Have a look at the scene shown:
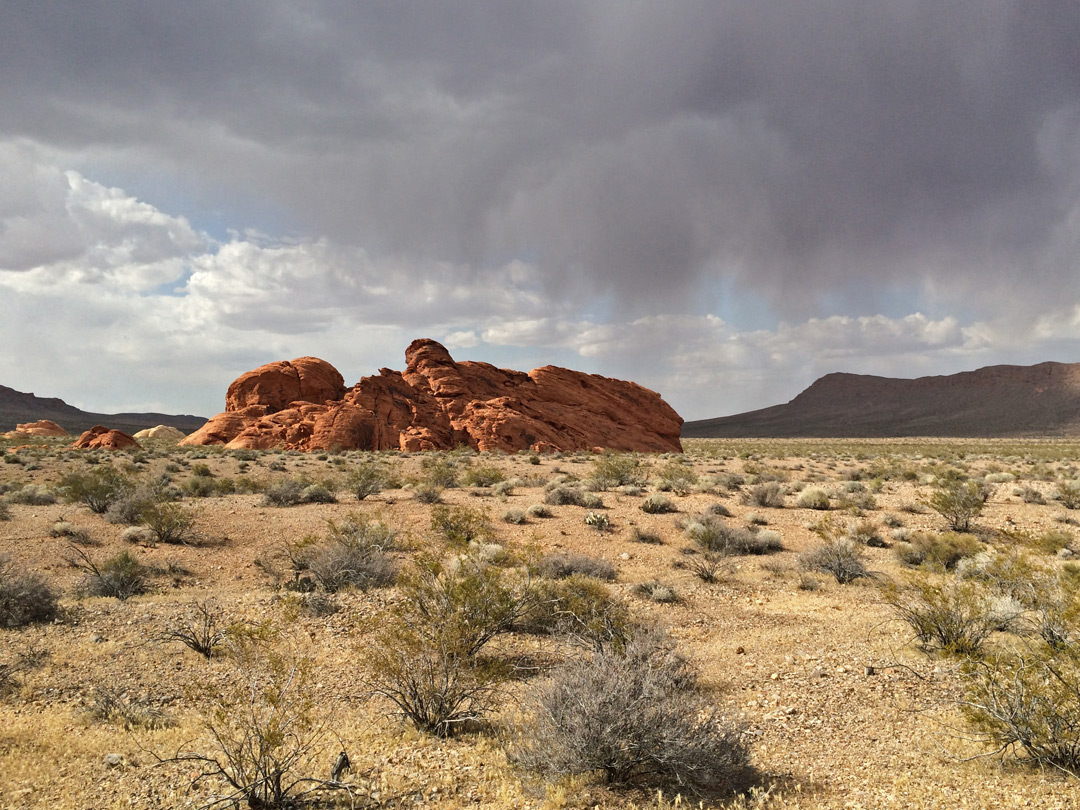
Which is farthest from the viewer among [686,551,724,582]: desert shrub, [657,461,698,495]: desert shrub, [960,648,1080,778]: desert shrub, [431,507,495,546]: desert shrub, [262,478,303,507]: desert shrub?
[657,461,698,495]: desert shrub

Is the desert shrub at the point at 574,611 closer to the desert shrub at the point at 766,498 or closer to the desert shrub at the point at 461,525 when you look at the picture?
the desert shrub at the point at 461,525

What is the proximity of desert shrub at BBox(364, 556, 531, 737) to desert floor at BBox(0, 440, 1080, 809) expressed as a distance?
0.24m

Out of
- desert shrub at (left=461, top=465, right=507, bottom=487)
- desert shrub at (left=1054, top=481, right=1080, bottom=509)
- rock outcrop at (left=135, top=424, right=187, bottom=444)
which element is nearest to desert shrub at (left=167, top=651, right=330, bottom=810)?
desert shrub at (left=461, top=465, right=507, bottom=487)

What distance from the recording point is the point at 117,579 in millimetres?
9922

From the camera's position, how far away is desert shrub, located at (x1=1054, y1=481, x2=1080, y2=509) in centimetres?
1792

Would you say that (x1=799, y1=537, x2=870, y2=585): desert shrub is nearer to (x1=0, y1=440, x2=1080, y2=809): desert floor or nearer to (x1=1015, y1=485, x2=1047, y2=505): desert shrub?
(x1=0, y1=440, x2=1080, y2=809): desert floor

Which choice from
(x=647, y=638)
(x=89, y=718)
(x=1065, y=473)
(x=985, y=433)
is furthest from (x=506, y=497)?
(x=985, y=433)

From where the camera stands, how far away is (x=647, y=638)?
6.76 meters

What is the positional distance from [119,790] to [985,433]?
117988mm

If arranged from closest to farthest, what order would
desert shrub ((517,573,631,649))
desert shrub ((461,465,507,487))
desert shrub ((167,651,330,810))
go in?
desert shrub ((167,651,330,810))
desert shrub ((517,573,631,649))
desert shrub ((461,465,507,487))

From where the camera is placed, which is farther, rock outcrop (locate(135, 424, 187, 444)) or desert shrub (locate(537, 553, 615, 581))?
rock outcrop (locate(135, 424, 187, 444))

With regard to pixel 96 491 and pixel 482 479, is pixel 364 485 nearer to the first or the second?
pixel 482 479

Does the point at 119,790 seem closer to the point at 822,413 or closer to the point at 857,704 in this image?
the point at 857,704

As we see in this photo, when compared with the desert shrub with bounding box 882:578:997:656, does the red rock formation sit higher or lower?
higher
